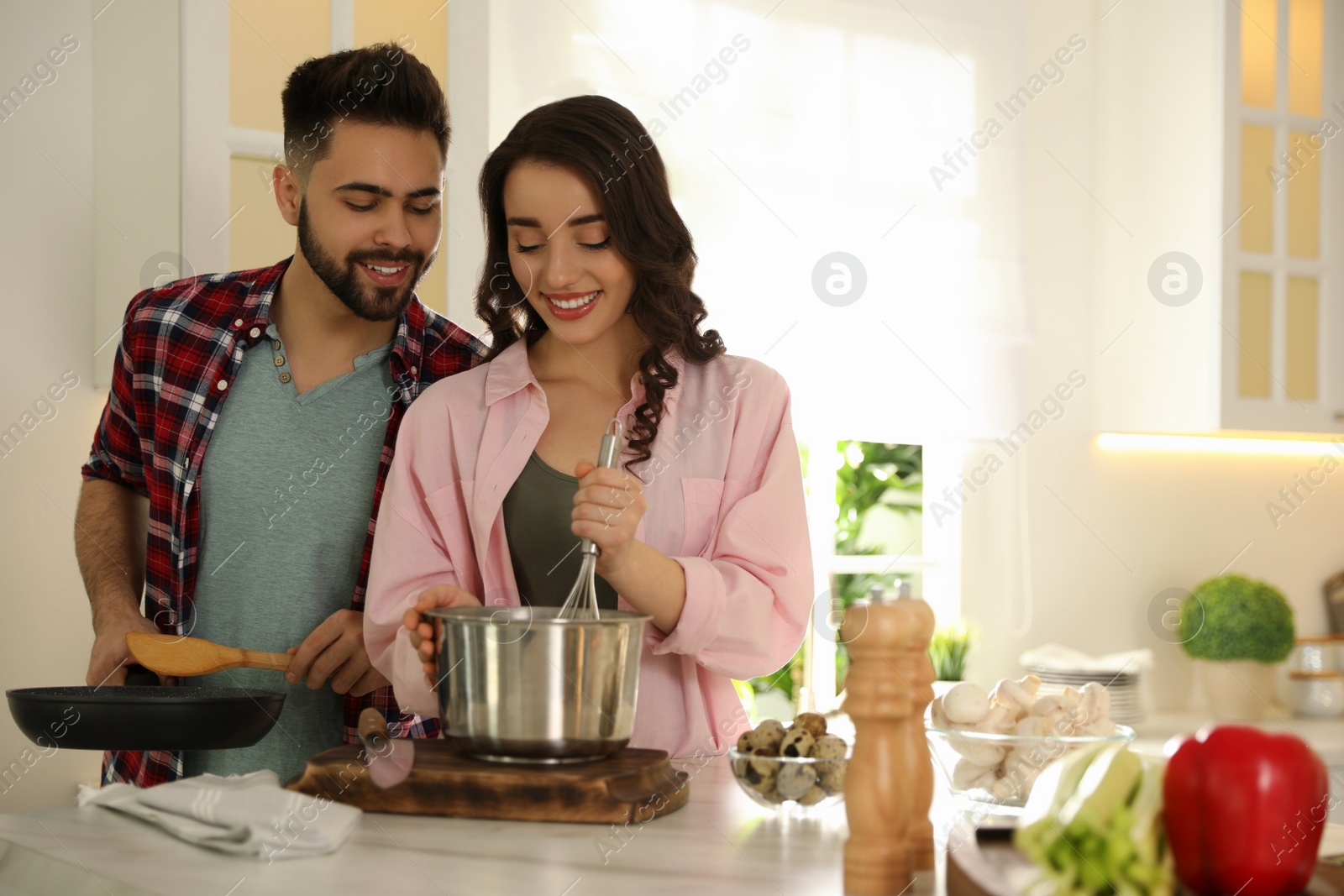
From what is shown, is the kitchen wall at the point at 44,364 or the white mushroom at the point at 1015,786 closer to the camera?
the white mushroom at the point at 1015,786

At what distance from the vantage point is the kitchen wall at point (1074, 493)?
3.31m

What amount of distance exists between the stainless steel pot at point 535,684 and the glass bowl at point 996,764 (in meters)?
0.27

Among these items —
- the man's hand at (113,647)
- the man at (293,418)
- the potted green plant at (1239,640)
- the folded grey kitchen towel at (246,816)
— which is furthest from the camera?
the potted green plant at (1239,640)

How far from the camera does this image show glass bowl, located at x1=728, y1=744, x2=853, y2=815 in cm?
103

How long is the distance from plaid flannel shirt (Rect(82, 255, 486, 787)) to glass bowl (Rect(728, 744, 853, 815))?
2.68 ft

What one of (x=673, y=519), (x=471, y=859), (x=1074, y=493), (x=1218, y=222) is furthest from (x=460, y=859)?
(x=1218, y=222)

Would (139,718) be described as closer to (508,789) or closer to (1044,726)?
(508,789)

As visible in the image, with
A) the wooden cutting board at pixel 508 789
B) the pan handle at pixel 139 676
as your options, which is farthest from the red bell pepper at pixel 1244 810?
the pan handle at pixel 139 676

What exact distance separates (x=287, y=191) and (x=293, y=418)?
15.0 inches

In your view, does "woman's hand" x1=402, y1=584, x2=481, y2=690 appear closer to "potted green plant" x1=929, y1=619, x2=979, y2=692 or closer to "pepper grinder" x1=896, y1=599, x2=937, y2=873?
"pepper grinder" x1=896, y1=599, x2=937, y2=873

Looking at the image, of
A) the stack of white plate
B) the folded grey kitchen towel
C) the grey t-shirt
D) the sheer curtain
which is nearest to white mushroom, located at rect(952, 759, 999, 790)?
the folded grey kitchen towel

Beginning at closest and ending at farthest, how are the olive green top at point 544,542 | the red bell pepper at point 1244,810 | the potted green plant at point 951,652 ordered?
the red bell pepper at point 1244,810
the olive green top at point 544,542
the potted green plant at point 951,652

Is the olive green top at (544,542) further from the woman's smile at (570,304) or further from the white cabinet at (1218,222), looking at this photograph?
the white cabinet at (1218,222)

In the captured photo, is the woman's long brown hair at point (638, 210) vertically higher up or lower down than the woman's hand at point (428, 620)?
higher up
